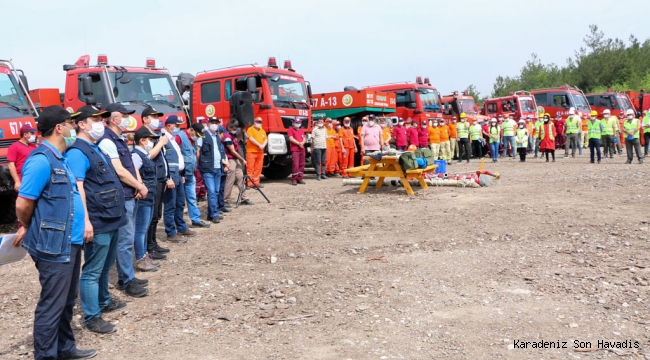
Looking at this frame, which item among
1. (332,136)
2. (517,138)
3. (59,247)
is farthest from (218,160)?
(517,138)

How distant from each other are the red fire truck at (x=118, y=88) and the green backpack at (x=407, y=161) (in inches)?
177

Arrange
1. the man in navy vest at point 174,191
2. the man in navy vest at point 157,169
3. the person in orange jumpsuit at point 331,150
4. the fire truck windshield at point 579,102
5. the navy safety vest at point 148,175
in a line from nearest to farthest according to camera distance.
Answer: the navy safety vest at point 148,175 → the man in navy vest at point 157,169 → the man in navy vest at point 174,191 → the person in orange jumpsuit at point 331,150 → the fire truck windshield at point 579,102

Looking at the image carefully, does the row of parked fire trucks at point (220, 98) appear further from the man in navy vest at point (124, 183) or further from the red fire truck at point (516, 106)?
the red fire truck at point (516, 106)

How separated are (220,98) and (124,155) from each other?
827cm

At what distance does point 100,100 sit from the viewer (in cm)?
1023

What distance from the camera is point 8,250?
340 cm

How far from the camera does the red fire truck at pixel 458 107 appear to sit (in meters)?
19.1

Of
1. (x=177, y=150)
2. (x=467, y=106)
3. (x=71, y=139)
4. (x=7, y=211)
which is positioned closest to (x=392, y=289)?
(x=71, y=139)

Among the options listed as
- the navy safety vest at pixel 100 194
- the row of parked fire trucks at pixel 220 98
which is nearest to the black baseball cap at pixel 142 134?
the navy safety vest at pixel 100 194

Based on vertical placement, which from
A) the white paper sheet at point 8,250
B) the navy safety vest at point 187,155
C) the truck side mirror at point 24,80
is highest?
the truck side mirror at point 24,80

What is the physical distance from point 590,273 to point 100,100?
352 inches

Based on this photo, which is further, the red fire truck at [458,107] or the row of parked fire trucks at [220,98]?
the red fire truck at [458,107]

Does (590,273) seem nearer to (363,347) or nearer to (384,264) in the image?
(384,264)

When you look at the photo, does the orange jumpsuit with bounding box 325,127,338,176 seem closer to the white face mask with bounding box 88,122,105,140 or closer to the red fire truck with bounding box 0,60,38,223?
the red fire truck with bounding box 0,60,38,223
